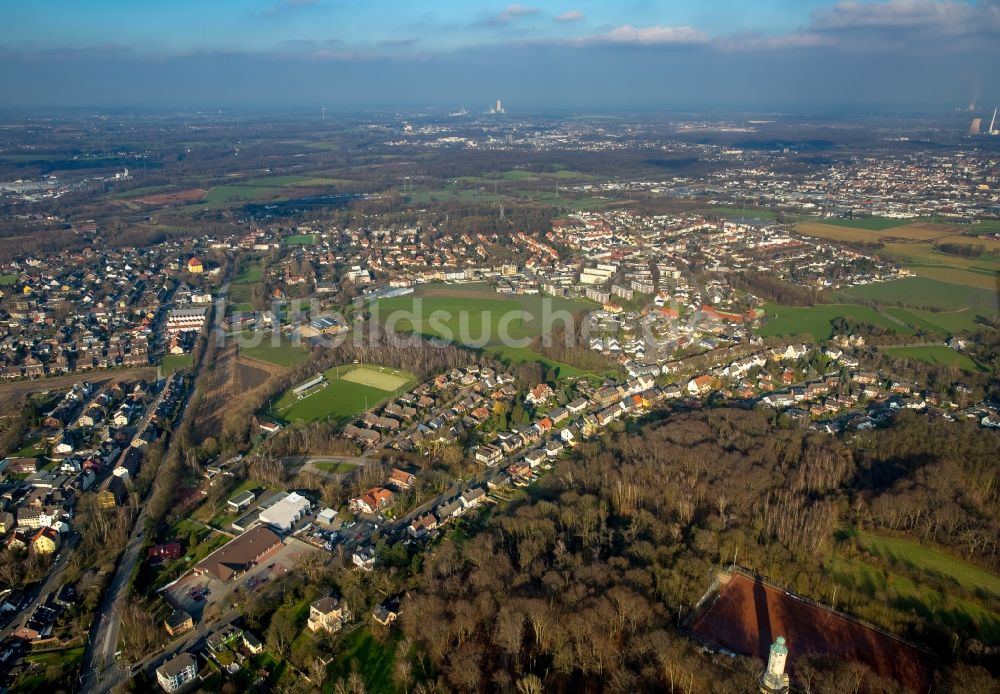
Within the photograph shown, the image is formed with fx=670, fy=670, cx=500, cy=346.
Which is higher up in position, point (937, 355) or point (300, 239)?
point (300, 239)

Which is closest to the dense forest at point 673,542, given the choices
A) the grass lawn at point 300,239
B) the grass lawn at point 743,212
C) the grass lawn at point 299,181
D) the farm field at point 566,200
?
the grass lawn at point 300,239

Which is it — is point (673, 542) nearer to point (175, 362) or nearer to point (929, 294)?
point (175, 362)

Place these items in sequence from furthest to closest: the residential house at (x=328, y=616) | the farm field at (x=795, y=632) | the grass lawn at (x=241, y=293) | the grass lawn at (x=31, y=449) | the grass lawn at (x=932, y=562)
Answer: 1. the grass lawn at (x=241, y=293)
2. the grass lawn at (x=31, y=449)
3. the grass lawn at (x=932, y=562)
4. the residential house at (x=328, y=616)
5. the farm field at (x=795, y=632)

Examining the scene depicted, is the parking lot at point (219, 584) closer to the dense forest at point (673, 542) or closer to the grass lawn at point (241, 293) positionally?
the dense forest at point (673, 542)

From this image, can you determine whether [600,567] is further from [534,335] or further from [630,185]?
[630,185]

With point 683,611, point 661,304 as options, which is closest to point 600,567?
point 683,611

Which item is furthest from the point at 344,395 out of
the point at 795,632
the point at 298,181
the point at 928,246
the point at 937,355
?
the point at 298,181
